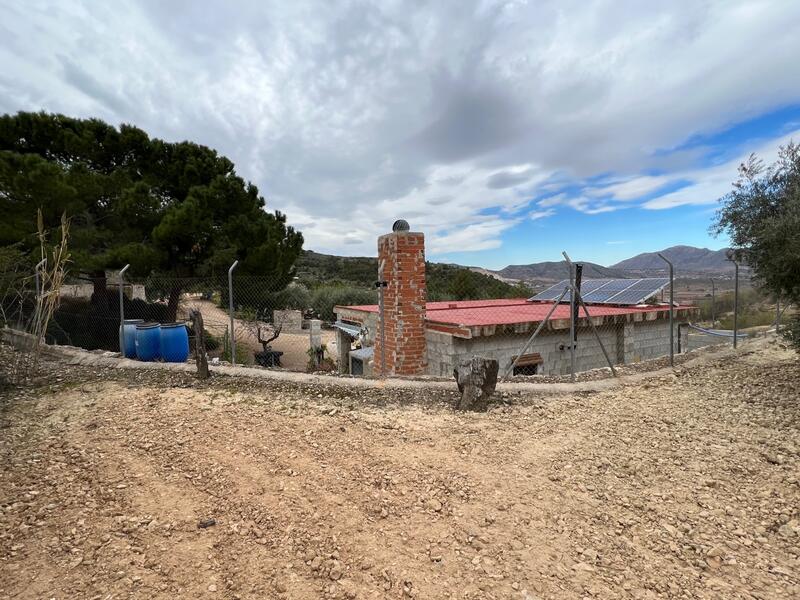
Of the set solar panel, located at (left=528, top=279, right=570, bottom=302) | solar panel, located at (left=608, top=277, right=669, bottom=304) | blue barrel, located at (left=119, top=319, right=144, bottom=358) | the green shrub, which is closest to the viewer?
the green shrub

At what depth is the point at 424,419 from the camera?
4.56 meters

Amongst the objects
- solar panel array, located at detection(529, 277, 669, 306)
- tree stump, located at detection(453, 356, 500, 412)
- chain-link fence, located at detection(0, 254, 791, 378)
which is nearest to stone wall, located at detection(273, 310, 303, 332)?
chain-link fence, located at detection(0, 254, 791, 378)

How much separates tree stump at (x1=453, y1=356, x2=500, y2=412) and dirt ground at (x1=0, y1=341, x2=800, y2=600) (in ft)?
0.81

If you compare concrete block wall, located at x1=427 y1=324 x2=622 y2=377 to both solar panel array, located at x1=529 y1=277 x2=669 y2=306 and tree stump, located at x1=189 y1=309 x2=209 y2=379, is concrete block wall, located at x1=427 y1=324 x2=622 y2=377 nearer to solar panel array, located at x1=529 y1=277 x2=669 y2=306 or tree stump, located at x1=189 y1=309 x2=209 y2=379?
solar panel array, located at x1=529 y1=277 x2=669 y2=306

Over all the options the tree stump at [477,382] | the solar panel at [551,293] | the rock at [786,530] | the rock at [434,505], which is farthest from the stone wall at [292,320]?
the rock at [786,530]

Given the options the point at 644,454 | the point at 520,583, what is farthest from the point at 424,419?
the point at 520,583

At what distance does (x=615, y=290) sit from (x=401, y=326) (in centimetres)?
782

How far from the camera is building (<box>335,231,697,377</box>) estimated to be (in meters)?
6.81

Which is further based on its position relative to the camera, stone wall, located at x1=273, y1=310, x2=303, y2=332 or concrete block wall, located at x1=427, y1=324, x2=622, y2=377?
stone wall, located at x1=273, y1=310, x2=303, y2=332

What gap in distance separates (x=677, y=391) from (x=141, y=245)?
12325 mm

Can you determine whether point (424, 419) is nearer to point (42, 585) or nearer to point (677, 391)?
point (42, 585)

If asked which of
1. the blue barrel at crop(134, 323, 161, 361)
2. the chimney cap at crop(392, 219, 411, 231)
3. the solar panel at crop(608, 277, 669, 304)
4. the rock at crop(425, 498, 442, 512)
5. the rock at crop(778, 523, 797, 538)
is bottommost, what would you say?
the rock at crop(778, 523, 797, 538)

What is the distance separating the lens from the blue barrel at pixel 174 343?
7391 mm

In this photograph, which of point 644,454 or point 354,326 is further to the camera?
point 354,326
